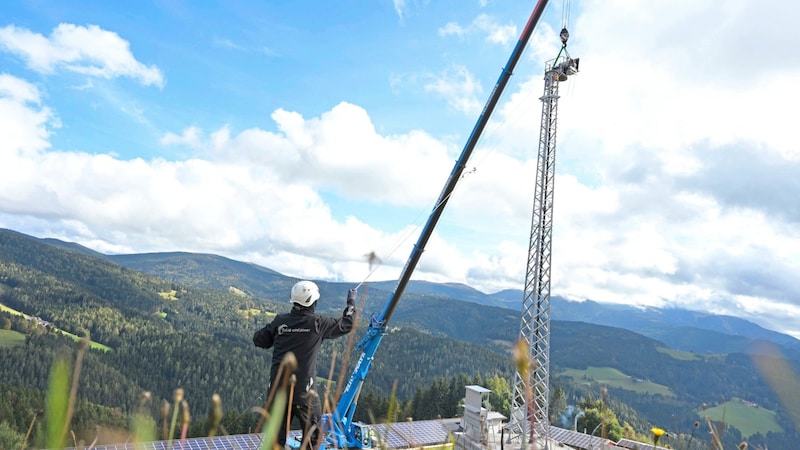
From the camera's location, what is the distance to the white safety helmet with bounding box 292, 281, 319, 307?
7250 millimetres

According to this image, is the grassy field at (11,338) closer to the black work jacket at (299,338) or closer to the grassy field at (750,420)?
the black work jacket at (299,338)

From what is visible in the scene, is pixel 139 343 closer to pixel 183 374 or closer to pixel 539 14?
pixel 183 374

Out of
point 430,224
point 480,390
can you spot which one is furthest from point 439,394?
point 430,224

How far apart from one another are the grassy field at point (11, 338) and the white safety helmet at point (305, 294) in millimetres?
146924

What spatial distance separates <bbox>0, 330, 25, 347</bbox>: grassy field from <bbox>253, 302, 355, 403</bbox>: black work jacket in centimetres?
14655

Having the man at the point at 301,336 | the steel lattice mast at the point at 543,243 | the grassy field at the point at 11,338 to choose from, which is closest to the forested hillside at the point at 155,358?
the grassy field at the point at 11,338

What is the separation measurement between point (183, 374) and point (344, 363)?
457 feet

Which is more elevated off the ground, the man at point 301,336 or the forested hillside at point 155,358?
the man at point 301,336

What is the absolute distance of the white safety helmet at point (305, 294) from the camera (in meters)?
7.25

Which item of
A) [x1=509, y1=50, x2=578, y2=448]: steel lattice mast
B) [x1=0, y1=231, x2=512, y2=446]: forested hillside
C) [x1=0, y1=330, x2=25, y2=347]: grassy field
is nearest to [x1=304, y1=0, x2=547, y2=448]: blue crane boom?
[x1=509, y1=50, x2=578, y2=448]: steel lattice mast

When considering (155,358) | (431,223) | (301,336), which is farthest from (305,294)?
(155,358)

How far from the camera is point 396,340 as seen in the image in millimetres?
189500

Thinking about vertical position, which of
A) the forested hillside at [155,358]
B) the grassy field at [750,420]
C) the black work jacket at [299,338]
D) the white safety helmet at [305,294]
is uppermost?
the white safety helmet at [305,294]

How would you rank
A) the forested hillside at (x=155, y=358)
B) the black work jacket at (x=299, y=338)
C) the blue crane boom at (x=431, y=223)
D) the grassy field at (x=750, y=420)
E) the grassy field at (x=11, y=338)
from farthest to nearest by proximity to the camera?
the grassy field at (x=750, y=420), the grassy field at (x=11, y=338), the forested hillside at (x=155, y=358), the blue crane boom at (x=431, y=223), the black work jacket at (x=299, y=338)
